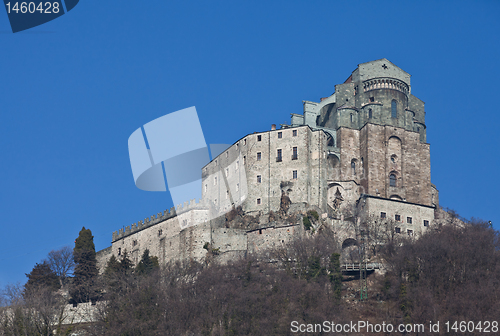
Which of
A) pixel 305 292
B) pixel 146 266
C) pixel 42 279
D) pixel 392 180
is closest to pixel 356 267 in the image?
pixel 305 292

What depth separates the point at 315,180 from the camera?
277ft

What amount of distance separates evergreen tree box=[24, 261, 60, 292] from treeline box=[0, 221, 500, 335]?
7.43 meters

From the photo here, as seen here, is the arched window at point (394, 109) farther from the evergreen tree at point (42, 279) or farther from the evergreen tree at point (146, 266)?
the evergreen tree at point (42, 279)

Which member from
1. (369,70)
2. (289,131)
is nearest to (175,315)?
(289,131)

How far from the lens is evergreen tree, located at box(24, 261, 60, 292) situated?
243 feet

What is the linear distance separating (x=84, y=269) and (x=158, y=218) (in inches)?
513

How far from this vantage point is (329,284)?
63.3 m

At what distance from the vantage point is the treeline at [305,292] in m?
57.4

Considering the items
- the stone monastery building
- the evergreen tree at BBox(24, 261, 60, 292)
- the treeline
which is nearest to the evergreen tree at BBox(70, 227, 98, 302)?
the evergreen tree at BBox(24, 261, 60, 292)

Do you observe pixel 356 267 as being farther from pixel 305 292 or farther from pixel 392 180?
pixel 392 180

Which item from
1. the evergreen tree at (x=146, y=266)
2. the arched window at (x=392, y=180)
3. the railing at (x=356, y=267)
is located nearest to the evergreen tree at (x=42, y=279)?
the evergreen tree at (x=146, y=266)

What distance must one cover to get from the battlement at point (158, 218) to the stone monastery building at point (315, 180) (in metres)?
0.17

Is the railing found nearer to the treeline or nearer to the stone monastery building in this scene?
the treeline

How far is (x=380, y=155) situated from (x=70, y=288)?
3919cm
